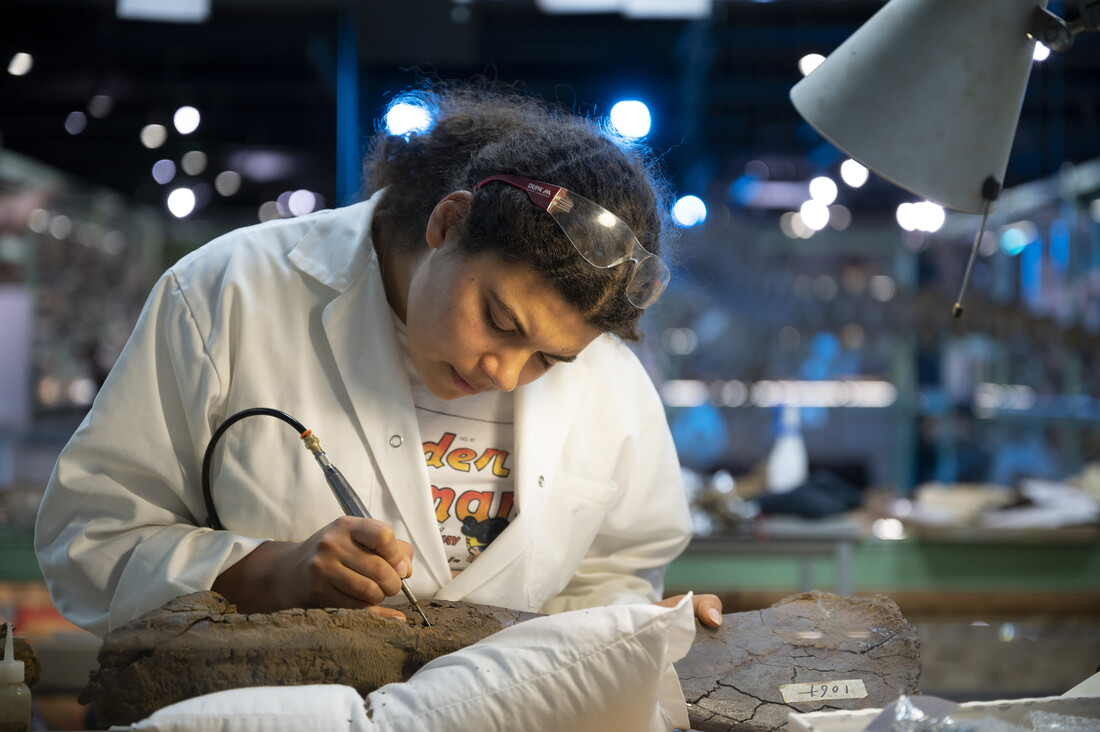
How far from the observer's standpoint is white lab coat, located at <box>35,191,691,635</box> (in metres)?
1.01

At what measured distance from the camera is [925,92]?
42.4 inches

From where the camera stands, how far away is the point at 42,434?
1.75 meters

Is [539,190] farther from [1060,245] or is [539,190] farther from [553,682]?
[1060,245]

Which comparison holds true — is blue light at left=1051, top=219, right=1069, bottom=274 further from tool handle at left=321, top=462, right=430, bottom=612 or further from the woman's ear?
tool handle at left=321, top=462, right=430, bottom=612

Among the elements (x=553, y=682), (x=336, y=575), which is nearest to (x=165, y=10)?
(x=336, y=575)

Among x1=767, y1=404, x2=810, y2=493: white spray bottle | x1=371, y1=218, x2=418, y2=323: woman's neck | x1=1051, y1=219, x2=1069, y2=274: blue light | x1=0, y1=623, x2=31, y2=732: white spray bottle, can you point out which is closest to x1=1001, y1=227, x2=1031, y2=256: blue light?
x1=1051, y1=219, x2=1069, y2=274: blue light

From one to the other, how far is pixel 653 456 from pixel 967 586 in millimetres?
1181

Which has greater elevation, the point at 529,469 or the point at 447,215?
the point at 447,215

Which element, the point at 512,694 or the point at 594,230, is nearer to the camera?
the point at 512,694

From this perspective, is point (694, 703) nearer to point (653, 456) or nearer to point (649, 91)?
point (653, 456)

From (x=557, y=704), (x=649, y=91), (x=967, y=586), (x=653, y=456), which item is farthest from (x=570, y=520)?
(x=649, y=91)

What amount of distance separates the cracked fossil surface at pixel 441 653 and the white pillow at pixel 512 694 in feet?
0.12

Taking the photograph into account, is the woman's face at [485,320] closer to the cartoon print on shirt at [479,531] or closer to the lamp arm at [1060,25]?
the cartoon print on shirt at [479,531]

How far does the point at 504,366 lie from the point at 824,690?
1.71 feet
